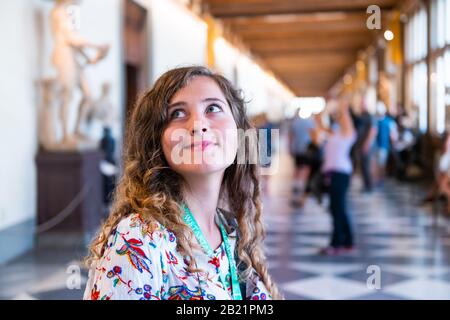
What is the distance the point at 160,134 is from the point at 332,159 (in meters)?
3.85

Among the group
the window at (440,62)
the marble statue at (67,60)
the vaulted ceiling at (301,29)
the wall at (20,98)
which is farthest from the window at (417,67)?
the wall at (20,98)

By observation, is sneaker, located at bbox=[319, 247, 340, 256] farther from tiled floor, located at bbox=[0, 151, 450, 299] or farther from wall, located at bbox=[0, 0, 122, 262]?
wall, located at bbox=[0, 0, 122, 262]

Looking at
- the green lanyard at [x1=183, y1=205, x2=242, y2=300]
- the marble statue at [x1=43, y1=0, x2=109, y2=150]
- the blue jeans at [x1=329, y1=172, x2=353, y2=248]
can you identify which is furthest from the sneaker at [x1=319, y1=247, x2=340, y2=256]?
the green lanyard at [x1=183, y1=205, x2=242, y2=300]

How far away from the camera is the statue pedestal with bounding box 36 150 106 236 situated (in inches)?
220

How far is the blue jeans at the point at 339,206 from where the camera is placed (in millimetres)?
4836

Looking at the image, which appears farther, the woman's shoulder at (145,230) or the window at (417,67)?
the window at (417,67)

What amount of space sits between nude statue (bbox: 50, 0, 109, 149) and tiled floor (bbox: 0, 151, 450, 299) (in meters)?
1.09

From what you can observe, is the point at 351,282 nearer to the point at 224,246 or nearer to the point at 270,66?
the point at 224,246

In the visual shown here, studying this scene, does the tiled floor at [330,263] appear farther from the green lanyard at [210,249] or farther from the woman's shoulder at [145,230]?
the woman's shoulder at [145,230]

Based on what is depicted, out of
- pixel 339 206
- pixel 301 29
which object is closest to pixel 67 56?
pixel 339 206

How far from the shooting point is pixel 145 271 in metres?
0.91

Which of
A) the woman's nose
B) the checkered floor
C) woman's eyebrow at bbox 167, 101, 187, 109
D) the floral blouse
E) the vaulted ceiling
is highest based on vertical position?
the vaulted ceiling

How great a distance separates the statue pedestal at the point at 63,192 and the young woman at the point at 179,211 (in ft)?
15.1

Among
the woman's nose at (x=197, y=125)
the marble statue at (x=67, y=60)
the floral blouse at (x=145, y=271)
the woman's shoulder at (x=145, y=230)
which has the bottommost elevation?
the floral blouse at (x=145, y=271)
